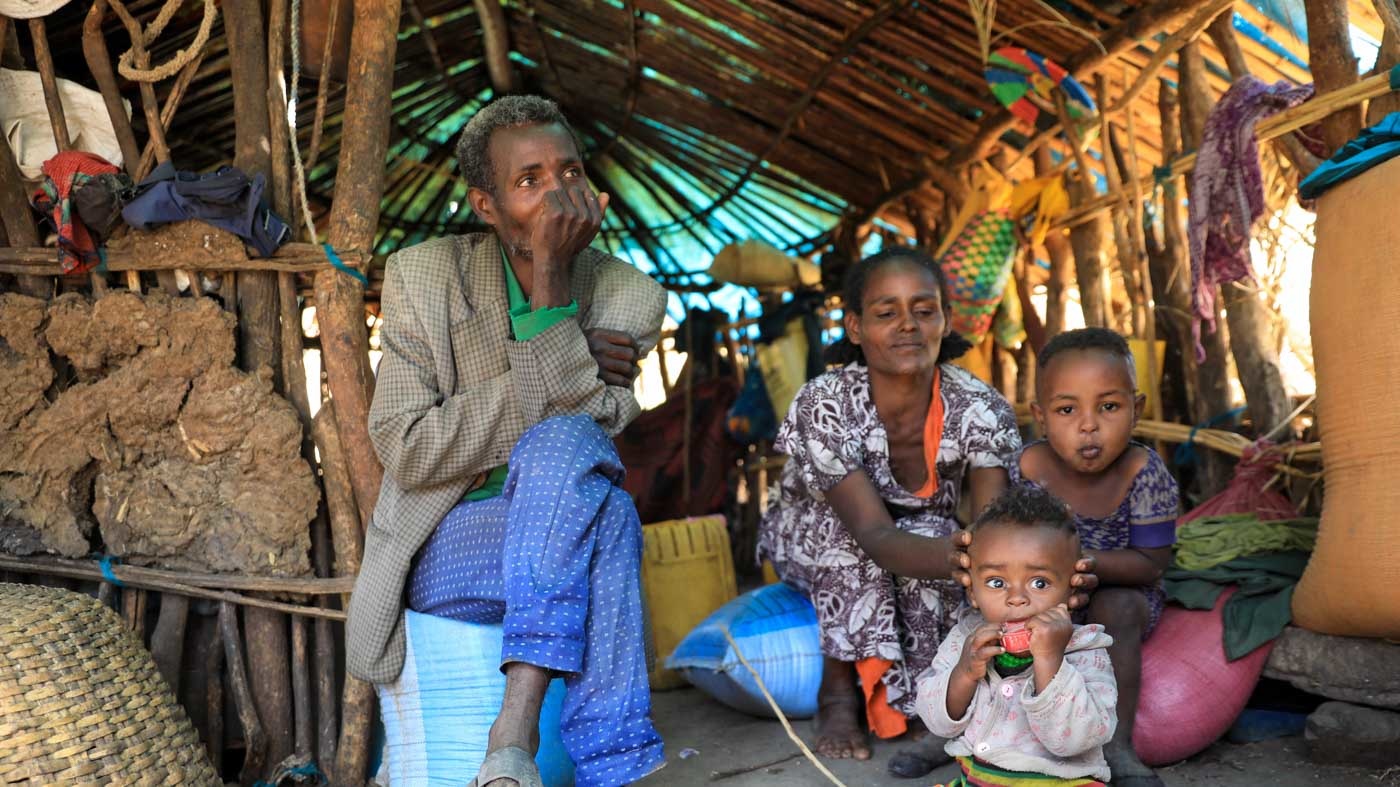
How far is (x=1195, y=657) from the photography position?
2770 mm

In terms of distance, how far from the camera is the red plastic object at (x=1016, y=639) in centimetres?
197

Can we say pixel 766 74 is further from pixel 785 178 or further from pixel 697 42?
pixel 785 178

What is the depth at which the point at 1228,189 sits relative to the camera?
11.5 feet

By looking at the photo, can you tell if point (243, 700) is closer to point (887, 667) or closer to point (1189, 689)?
point (887, 667)

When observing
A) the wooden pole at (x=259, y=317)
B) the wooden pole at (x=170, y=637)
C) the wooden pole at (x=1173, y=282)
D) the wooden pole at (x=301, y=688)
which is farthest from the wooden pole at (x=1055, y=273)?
the wooden pole at (x=170, y=637)

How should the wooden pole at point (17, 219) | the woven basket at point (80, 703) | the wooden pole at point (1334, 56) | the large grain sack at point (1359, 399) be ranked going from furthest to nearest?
the wooden pole at point (1334, 56) < the wooden pole at point (17, 219) < the large grain sack at point (1359, 399) < the woven basket at point (80, 703)

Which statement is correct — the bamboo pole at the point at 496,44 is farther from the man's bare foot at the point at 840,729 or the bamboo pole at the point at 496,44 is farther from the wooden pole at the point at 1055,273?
the man's bare foot at the point at 840,729

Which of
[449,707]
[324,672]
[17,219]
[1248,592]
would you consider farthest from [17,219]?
[1248,592]

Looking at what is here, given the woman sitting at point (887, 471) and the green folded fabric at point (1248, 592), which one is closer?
the green folded fabric at point (1248, 592)

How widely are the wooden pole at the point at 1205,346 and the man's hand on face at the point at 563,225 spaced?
2171 mm

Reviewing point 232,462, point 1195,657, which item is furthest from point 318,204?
point 1195,657

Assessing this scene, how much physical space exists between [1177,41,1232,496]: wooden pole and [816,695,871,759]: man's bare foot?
63.0 inches

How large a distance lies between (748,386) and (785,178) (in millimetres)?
1199

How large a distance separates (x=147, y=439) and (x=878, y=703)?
6.39 ft
